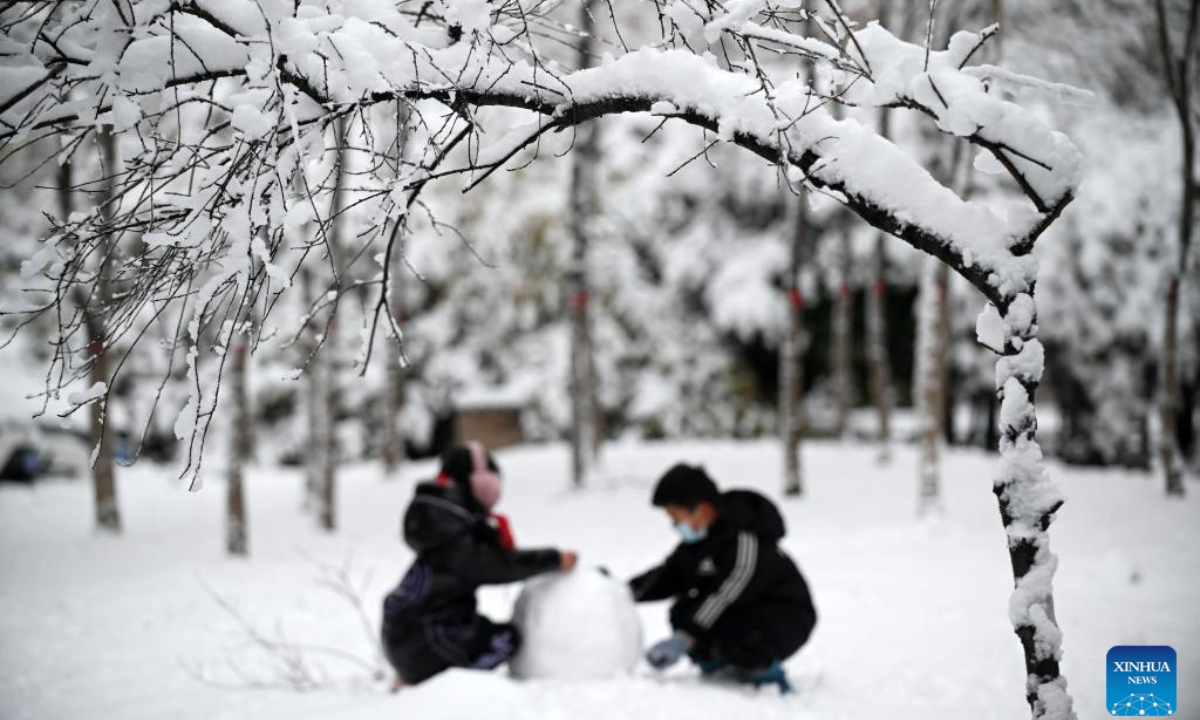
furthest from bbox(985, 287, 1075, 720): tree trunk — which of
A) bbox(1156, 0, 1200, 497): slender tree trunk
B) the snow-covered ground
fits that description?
bbox(1156, 0, 1200, 497): slender tree trunk

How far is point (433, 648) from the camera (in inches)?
156

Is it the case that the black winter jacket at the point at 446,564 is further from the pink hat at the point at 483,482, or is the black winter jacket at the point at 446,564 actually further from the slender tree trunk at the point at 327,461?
the slender tree trunk at the point at 327,461

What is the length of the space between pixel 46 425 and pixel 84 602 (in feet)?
31.5

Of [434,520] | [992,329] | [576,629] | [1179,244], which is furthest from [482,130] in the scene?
[1179,244]

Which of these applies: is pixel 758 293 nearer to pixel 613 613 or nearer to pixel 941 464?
pixel 941 464

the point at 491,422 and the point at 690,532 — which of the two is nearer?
the point at 690,532

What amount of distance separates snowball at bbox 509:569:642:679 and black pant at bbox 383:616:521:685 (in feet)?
0.63

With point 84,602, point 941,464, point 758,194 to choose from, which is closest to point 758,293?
point 758,194

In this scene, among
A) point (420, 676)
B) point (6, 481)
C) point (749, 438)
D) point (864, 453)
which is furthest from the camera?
point (749, 438)

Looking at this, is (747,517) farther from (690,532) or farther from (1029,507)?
(1029,507)

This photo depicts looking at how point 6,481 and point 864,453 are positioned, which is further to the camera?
point 864,453

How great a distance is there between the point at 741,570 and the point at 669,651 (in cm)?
59

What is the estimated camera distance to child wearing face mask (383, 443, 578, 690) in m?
3.98

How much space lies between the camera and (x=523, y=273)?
17.7m
